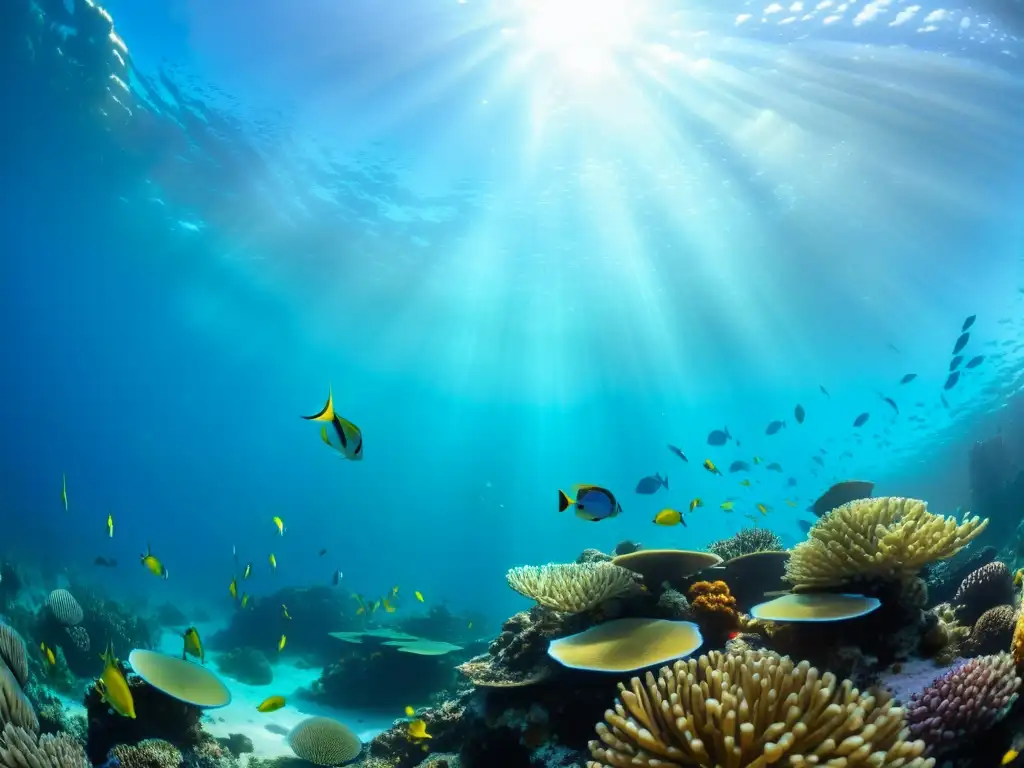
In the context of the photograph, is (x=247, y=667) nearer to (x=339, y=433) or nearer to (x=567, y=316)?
(x=339, y=433)

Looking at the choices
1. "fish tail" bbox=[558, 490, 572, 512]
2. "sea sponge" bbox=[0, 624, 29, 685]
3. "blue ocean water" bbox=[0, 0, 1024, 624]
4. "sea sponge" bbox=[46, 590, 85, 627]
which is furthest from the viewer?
"blue ocean water" bbox=[0, 0, 1024, 624]

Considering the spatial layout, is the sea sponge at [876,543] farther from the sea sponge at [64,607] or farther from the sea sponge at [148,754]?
the sea sponge at [64,607]

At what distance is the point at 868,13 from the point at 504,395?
46.2 meters

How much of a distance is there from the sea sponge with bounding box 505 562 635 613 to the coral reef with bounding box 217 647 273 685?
45.0 feet

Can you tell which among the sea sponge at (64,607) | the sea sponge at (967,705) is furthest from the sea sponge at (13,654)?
the sea sponge at (64,607)

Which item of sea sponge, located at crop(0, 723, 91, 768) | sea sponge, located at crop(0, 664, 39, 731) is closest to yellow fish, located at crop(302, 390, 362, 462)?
sea sponge, located at crop(0, 723, 91, 768)

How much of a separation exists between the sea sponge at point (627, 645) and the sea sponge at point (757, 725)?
2.94 feet

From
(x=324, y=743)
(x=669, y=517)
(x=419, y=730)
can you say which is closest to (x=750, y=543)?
(x=669, y=517)

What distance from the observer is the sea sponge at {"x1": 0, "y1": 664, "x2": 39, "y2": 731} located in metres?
4.03

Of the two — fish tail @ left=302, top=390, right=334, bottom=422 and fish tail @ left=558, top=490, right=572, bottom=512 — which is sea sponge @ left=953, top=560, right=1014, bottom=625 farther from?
fish tail @ left=302, top=390, right=334, bottom=422

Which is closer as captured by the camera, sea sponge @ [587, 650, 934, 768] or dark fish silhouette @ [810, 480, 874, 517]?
sea sponge @ [587, 650, 934, 768]

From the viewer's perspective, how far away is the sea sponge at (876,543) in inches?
136

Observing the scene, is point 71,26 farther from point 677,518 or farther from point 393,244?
point 677,518

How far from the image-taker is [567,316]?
36.2m
